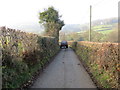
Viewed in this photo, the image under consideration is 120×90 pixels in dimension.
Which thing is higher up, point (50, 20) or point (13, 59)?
point (50, 20)

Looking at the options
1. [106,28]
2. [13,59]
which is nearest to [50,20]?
[106,28]

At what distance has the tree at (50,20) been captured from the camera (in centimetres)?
2922

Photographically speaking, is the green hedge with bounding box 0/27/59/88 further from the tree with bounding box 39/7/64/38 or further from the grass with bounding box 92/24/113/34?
the tree with bounding box 39/7/64/38

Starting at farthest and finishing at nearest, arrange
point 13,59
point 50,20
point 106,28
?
point 50,20 → point 106,28 → point 13,59

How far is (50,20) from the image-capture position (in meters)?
31.5

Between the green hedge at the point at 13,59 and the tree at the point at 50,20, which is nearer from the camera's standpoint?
the green hedge at the point at 13,59

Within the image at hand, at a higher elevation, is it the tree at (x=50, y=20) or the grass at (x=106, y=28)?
the tree at (x=50, y=20)

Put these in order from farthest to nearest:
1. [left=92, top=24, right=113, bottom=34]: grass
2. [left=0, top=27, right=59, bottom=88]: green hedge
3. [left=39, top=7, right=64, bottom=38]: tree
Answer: [left=39, top=7, right=64, bottom=38]: tree
[left=92, top=24, right=113, bottom=34]: grass
[left=0, top=27, right=59, bottom=88]: green hedge

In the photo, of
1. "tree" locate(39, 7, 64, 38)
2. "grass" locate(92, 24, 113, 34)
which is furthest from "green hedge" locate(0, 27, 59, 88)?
"tree" locate(39, 7, 64, 38)

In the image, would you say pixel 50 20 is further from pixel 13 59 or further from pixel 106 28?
pixel 13 59

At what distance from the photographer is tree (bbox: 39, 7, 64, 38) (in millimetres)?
29219

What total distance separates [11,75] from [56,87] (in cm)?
178

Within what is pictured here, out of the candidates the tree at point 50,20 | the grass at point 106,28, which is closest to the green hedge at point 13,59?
the grass at point 106,28

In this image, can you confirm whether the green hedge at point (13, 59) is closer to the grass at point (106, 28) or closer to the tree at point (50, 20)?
the grass at point (106, 28)
